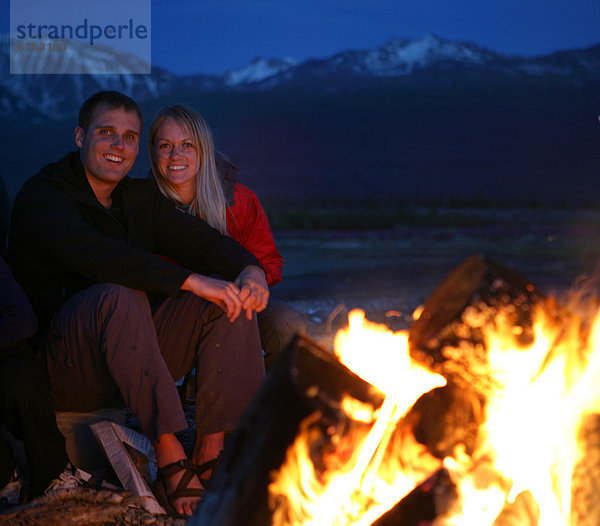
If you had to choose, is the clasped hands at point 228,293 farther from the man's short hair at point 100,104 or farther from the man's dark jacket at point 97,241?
the man's short hair at point 100,104

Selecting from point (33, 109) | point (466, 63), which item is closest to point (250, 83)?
point (466, 63)

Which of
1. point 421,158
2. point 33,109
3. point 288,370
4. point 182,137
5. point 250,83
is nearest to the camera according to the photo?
point 288,370

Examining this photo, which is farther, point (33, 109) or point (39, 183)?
point (33, 109)

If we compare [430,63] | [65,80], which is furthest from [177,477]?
[430,63]

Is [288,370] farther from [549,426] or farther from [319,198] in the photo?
[319,198]

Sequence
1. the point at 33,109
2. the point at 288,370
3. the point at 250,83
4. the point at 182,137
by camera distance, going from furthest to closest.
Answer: the point at 250,83 → the point at 33,109 → the point at 182,137 → the point at 288,370

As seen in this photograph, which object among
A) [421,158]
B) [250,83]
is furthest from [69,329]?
[421,158]

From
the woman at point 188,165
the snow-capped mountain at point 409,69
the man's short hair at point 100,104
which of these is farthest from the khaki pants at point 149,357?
the snow-capped mountain at point 409,69

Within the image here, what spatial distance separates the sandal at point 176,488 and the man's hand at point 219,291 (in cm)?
51

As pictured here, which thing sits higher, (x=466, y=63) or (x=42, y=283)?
(x=466, y=63)

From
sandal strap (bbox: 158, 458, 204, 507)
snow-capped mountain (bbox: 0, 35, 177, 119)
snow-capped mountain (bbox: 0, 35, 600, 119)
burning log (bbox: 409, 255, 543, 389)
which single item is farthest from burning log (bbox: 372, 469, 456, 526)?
snow-capped mountain (bbox: 0, 35, 600, 119)

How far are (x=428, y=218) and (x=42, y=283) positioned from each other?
50.5 feet

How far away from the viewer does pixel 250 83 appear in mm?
18891

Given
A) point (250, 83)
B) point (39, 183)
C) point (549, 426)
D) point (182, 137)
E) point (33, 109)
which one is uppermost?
point (250, 83)
